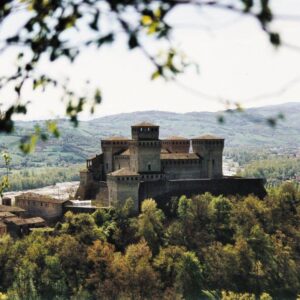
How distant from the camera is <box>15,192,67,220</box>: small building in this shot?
6275cm

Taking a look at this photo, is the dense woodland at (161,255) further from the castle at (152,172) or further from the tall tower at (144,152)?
the tall tower at (144,152)

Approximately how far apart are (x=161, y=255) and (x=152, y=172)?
1021cm

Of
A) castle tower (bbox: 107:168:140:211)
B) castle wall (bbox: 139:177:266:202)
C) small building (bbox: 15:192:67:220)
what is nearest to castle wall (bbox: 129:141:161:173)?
castle wall (bbox: 139:177:266:202)

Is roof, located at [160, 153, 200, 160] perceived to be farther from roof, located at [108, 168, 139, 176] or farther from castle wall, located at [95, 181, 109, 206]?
castle wall, located at [95, 181, 109, 206]

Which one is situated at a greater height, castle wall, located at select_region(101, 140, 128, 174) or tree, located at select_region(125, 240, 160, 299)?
castle wall, located at select_region(101, 140, 128, 174)

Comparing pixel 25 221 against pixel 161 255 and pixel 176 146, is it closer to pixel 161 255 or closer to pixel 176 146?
pixel 161 255

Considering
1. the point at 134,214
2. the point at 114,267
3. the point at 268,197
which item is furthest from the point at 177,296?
the point at 268,197

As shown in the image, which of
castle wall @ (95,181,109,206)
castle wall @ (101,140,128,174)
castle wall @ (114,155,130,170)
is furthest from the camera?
castle wall @ (101,140,128,174)

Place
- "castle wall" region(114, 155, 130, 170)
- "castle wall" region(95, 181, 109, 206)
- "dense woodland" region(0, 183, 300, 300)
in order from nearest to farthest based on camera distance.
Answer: "dense woodland" region(0, 183, 300, 300), "castle wall" region(95, 181, 109, 206), "castle wall" region(114, 155, 130, 170)

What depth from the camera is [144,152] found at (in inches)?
2458

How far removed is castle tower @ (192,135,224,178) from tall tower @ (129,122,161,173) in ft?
17.2

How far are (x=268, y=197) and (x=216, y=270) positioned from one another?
14.4m

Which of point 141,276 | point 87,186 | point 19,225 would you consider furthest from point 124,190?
point 141,276

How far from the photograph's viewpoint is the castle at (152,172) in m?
59.8
